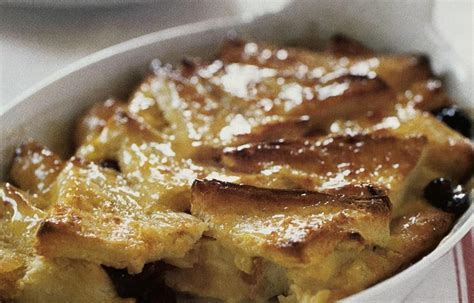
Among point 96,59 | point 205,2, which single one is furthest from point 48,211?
point 205,2

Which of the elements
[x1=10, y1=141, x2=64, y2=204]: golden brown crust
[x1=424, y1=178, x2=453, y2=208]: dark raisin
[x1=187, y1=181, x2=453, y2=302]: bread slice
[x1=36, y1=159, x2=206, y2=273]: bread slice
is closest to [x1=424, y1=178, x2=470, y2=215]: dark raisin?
[x1=424, y1=178, x2=453, y2=208]: dark raisin

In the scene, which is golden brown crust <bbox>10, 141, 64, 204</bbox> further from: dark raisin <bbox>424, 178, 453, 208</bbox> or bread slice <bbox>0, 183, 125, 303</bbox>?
dark raisin <bbox>424, 178, 453, 208</bbox>

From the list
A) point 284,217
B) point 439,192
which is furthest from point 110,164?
point 439,192

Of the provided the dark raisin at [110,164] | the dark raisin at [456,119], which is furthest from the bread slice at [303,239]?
the dark raisin at [456,119]

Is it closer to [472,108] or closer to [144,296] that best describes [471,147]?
[472,108]

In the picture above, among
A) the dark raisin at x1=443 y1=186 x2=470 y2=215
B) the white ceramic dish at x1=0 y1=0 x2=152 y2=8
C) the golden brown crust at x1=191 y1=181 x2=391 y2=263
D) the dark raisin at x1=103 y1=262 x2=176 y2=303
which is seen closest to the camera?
the golden brown crust at x1=191 y1=181 x2=391 y2=263

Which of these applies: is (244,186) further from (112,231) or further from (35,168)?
(35,168)

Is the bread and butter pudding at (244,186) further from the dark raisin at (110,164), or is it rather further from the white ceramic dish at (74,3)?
the white ceramic dish at (74,3)
